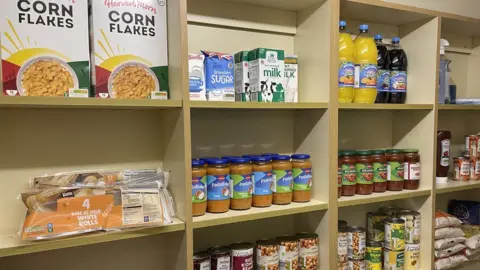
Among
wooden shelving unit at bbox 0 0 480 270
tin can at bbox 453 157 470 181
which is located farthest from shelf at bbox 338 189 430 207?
tin can at bbox 453 157 470 181

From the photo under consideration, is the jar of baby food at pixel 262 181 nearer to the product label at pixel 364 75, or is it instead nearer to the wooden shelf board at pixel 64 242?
the wooden shelf board at pixel 64 242

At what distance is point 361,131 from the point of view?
1873mm

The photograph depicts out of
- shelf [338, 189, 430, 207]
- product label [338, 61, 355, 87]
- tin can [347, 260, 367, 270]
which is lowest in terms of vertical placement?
tin can [347, 260, 367, 270]

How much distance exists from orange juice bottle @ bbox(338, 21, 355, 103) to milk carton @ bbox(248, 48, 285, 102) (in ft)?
0.89

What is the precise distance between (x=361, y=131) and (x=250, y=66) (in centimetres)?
78

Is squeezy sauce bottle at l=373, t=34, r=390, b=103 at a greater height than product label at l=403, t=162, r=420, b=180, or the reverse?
squeezy sauce bottle at l=373, t=34, r=390, b=103

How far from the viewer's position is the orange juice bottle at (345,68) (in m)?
1.51

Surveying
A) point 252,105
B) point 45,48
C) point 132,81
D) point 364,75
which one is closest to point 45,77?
point 45,48

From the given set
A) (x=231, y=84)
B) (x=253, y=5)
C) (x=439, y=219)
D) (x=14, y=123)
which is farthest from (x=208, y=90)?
(x=439, y=219)

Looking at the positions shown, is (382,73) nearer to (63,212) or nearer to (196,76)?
(196,76)

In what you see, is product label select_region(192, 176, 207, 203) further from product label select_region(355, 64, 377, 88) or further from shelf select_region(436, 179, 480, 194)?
shelf select_region(436, 179, 480, 194)

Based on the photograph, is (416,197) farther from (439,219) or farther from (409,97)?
(409,97)

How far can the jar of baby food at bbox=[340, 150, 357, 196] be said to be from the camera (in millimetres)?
1568

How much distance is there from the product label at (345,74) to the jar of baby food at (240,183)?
20.4 inches
